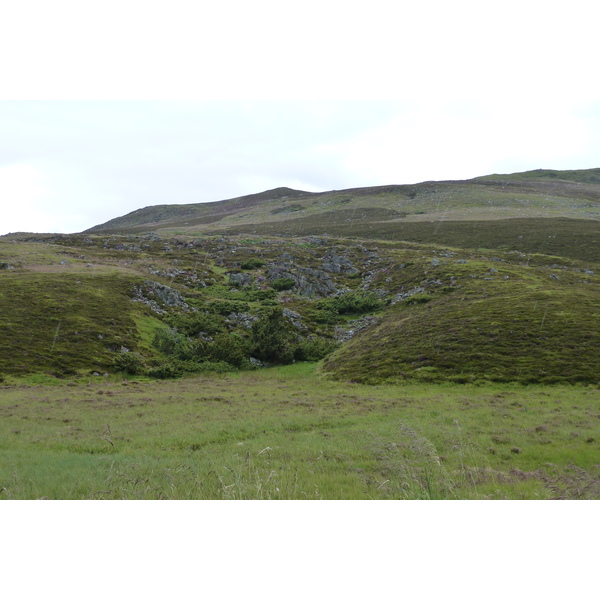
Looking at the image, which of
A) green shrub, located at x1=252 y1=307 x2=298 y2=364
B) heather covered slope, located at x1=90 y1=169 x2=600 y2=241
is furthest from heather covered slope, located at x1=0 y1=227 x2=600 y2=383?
heather covered slope, located at x1=90 y1=169 x2=600 y2=241

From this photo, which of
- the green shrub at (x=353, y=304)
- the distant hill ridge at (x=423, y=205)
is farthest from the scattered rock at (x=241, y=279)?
the distant hill ridge at (x=423, y=205)

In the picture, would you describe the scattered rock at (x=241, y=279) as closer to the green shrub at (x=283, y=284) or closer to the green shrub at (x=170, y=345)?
the green shrub at (x=283, y=284)

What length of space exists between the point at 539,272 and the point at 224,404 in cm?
5473

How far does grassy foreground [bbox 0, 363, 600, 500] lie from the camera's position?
7.75 metres

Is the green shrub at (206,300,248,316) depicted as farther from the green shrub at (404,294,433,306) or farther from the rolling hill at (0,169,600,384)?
the green shrub at (404,294,433,306)

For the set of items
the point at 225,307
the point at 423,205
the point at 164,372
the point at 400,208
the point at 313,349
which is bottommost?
the point at 313,349

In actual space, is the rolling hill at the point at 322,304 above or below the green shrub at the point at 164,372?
above

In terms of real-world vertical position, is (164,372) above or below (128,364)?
below

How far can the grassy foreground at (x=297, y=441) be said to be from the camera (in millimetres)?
7750

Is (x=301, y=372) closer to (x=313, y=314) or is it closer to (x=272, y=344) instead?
(x=272, y=344)

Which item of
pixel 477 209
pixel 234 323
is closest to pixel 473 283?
pixel 234 323

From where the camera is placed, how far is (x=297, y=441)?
46.2 feet

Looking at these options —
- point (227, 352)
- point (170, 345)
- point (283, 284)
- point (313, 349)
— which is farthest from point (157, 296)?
point (313, 349)

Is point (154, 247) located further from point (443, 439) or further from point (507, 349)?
point (443, 439)
